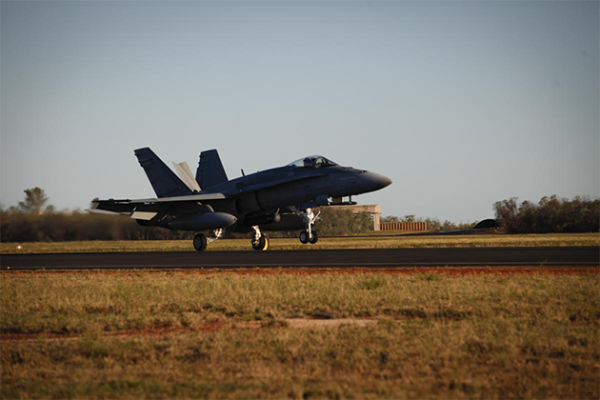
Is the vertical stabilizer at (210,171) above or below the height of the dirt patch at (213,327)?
above

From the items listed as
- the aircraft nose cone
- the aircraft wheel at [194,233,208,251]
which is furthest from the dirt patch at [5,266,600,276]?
the aircraft wheel at [194,233,208,251]

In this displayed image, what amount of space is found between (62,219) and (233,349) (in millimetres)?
40417

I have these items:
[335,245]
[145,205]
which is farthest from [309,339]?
[335,245]

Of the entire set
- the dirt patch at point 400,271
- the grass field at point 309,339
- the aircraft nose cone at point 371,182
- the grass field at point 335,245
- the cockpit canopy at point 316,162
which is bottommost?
the grass field at point 309,339

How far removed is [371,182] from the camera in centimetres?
2712

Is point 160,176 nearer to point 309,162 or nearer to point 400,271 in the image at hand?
point 309,162

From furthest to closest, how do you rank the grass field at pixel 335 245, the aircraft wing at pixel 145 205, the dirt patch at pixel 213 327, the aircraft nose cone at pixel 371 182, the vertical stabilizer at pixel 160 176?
the vertical stabilizer at pixel 160 176 < the grass field at pixel 335 245 < the aircraft wing at pixel 145 205 < the aircraft nose cone at pixel 371 182 < the dirt patch at pixel 213 327

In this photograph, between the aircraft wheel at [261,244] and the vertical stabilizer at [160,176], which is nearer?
the aircraft wheel at [261,244]

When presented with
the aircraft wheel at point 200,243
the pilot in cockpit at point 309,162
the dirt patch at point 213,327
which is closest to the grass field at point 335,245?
the aircraft wheel at point 200,243

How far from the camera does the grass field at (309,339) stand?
5.83m

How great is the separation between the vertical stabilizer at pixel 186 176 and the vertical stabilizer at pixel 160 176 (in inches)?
27.1

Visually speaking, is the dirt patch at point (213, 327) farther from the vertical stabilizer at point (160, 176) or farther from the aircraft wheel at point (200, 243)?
the vertical stabilizer at point (160, 176)

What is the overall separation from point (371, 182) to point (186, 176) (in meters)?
13.3

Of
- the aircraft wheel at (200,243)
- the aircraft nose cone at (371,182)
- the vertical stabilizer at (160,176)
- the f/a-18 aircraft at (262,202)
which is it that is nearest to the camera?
the aircraft nose cone at (371,182)
